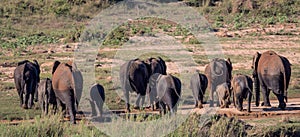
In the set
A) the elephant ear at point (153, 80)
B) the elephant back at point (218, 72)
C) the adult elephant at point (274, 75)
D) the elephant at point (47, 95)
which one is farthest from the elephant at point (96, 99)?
the adult elephant at point (274, 75)

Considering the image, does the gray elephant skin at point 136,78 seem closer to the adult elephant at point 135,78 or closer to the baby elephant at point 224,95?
the adult elephant at point 135,78

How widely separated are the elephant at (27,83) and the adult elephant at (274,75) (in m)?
4.75

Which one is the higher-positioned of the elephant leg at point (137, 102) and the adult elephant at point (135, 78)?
the adult elephant at point (135, 78)

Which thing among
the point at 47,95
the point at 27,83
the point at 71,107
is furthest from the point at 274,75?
the point at 27,83

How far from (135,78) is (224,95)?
2000 millimetres

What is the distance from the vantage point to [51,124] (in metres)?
11.8

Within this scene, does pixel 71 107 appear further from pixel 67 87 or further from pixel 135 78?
pixel 135 78

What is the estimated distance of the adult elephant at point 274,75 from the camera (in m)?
15.3

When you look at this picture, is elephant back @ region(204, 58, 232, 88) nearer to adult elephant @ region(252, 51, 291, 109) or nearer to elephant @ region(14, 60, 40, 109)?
adult elephant @ region(252, 51, 291, 109)

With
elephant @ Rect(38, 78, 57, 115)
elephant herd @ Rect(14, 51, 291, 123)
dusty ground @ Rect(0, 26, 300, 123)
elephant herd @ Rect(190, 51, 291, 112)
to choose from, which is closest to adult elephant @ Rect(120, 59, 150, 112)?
elephant herd @ Rect(14, 51, 291, 123)

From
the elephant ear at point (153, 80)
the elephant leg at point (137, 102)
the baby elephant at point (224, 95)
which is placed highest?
the elephant ear at point (153, 80)

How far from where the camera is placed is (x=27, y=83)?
16.2 metres

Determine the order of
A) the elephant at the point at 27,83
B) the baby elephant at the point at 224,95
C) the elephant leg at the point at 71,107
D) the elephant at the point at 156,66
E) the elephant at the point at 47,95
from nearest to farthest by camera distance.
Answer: the elephant leg at the point at 71,107, the elephant at the point at 47,95, the baby elephant at the point at 224,95, the elephant at the point at 27,83, the elephant at the point at 156,66

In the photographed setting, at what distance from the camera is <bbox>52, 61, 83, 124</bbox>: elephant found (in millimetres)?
13703
